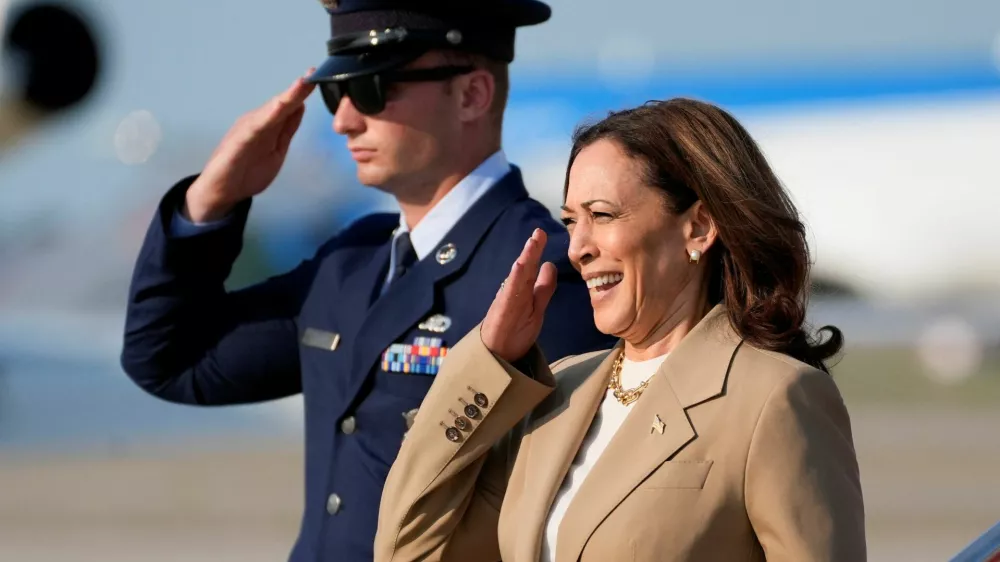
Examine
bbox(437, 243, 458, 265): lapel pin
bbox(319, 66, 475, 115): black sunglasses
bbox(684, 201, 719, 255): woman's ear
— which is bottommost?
bbox(437, 243, 458, 265): lapel pin

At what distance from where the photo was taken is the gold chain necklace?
2.49 meters

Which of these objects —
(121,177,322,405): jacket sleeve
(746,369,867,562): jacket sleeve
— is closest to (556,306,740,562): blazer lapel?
(746,369,867,562): jacket sleeve

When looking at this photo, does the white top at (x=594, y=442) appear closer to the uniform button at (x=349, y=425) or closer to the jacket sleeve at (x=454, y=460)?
the jacket sleeve at (x=454, y=460)

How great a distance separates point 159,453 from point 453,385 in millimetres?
13079

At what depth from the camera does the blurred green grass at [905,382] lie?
1754 centimetres

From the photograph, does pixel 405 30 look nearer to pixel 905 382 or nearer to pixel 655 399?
pixel 655 399

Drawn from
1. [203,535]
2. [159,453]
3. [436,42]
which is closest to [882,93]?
[159,453]

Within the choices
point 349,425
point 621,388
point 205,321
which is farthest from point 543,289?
point 205,321

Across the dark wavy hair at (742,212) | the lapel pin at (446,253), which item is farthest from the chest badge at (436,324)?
the dark wavy hair at (742,212)

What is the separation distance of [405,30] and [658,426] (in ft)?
5.12

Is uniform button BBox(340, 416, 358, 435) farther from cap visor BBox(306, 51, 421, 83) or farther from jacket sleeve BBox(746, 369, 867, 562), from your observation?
jacket sleeve BBox(746, 369, 867, 562)

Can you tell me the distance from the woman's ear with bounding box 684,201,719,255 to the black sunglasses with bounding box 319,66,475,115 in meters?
1.25

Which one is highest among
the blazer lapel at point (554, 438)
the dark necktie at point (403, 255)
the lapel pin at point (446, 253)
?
the blazer lapel at point (554, 438)

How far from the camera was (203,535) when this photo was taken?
10180 mm
